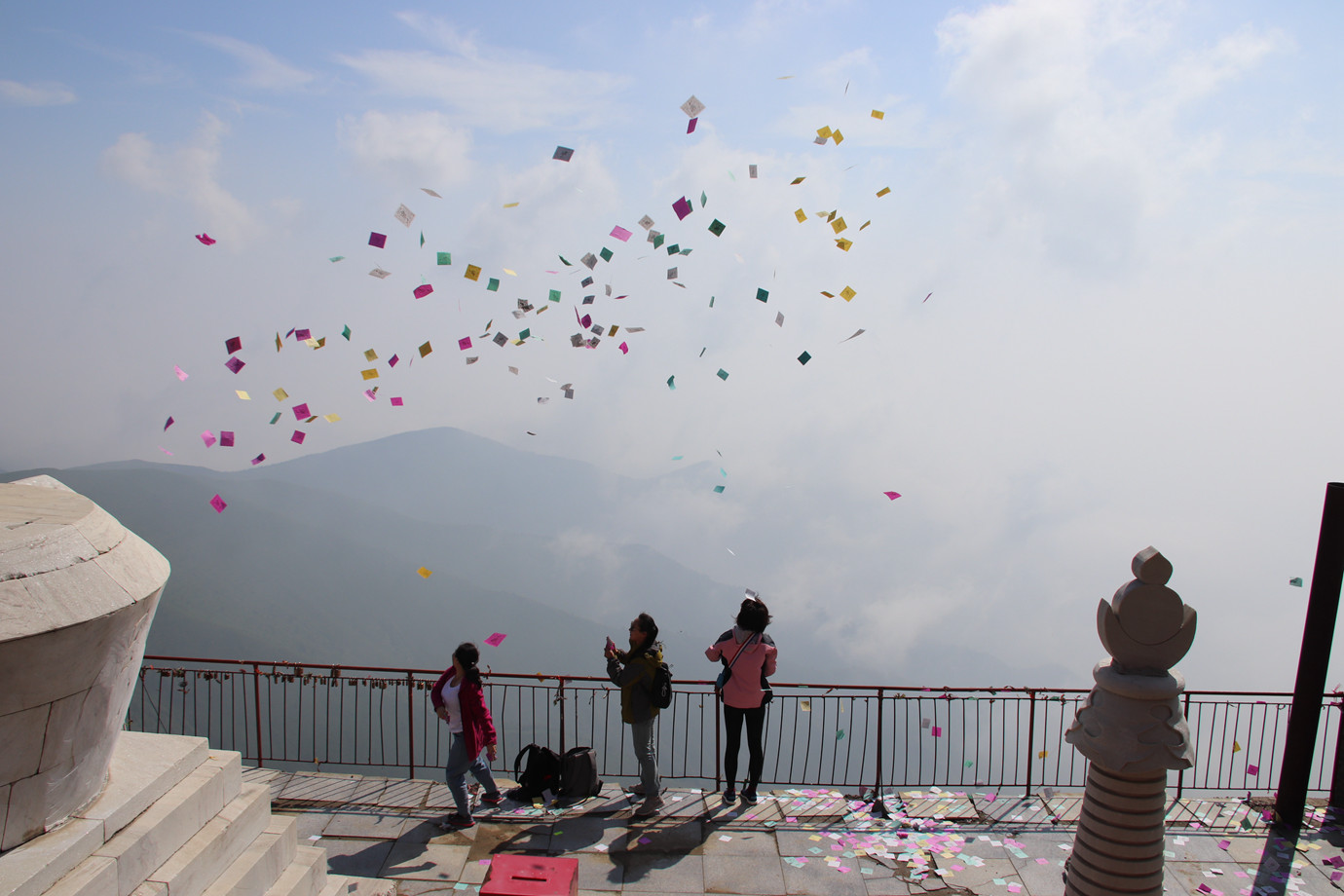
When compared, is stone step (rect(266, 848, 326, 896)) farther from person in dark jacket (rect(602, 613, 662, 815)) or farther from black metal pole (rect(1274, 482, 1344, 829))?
black metal pole (rect(1274, 482, 1344, 829))

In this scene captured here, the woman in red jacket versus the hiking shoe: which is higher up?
the woman in red jacket

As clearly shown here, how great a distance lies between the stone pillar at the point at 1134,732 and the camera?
4.14 m

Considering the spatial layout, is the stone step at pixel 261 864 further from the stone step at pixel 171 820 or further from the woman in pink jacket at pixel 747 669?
the woman in pink jacket at pixel 747 669

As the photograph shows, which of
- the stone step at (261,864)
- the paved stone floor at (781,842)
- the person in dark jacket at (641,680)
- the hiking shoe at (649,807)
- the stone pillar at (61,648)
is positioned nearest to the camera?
the stone pillar at (61,648)

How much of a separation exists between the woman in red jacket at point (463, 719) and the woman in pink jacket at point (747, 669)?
1957 millimetres

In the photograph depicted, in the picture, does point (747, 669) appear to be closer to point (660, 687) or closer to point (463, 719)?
point (660, 687)

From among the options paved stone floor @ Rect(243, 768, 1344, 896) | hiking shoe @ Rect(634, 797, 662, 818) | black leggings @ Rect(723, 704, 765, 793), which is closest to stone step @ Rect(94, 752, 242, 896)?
paved stone floor @ Rect(243, 768, 1344, 896)

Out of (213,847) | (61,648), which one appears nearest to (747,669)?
(213,847)

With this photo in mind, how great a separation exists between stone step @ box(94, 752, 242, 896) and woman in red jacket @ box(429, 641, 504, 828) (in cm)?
201

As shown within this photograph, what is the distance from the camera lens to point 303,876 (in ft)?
16.2

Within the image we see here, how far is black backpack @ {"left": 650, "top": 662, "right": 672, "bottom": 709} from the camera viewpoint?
274 inches

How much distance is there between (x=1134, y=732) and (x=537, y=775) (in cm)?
497

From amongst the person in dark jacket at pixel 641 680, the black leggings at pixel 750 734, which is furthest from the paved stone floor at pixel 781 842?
the person in dark jacket at pixel 641 680

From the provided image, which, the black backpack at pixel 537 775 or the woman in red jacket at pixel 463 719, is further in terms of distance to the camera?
the black backpack at pixel 537 775
